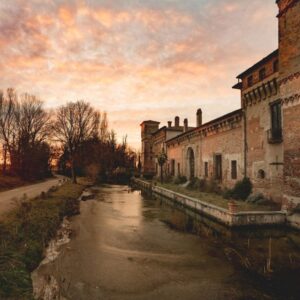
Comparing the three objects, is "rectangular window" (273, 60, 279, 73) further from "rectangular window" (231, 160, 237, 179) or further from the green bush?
"rectangular window" (231, 160, 237, 179)

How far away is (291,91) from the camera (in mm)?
12141

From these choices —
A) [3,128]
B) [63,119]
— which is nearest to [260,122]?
[63,119]

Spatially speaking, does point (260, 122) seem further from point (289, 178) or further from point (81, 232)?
point (81, 232)

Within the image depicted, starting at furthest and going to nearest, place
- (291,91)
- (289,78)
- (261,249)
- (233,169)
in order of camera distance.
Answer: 1. (233,169)
2. (289,78)
3. (291,91)
4. (261,249)

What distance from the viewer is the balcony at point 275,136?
1500cm

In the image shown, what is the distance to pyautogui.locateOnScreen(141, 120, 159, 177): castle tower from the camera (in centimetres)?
5628

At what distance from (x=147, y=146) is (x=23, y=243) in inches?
1962

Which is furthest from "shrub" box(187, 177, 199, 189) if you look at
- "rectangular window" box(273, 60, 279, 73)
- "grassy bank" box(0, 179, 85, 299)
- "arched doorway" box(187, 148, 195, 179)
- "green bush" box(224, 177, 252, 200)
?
"grassy bank" box(0, 179, 85, 299)

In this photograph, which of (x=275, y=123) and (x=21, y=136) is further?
(x=21, y=136)

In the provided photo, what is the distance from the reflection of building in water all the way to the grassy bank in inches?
406

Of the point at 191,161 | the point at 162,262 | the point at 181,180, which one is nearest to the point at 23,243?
the point at 162,262

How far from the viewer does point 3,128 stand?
3359 centimetres

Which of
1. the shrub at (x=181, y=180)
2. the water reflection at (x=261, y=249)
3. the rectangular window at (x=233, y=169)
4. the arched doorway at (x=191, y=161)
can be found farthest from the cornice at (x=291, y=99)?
the shrub at (x=181, y=180)

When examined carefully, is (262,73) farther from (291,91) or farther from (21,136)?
(21,136)
